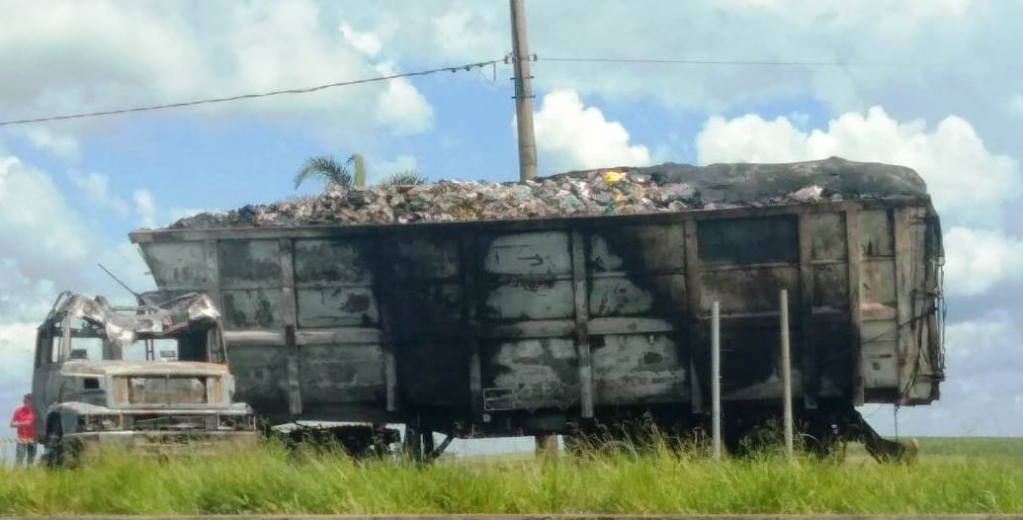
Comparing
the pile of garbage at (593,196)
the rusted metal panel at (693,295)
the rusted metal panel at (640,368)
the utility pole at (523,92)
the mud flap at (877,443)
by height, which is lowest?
the mud flap at (877,443)

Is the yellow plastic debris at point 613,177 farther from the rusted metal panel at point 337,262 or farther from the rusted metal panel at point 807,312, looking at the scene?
the rusted metal panel at point 337,262

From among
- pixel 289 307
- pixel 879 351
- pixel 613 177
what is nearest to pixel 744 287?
pixel 879 351

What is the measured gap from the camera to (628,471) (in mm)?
9375

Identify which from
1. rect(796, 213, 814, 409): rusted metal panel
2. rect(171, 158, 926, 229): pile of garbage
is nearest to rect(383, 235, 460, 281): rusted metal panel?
rect(171, 158, 926, 229): pile of garbage

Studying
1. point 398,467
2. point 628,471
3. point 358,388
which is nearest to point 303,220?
point 358,388

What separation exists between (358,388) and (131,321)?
2.15 metres

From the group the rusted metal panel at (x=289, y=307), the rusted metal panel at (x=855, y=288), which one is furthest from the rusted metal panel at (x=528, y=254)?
the rusted metal panel at (x=855, y=288)

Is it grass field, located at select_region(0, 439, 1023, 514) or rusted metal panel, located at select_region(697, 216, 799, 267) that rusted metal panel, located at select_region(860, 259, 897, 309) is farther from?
grass field, located at select_region(0, 439, 1023, 514)

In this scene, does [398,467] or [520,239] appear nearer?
[398,467]

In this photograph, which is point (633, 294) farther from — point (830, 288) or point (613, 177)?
point (613, 177)

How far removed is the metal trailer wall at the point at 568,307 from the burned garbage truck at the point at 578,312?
1 cm

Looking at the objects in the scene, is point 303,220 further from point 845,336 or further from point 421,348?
point 845,336

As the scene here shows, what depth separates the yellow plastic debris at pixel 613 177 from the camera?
601 inches

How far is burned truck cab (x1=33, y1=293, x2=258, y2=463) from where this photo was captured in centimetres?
1247
